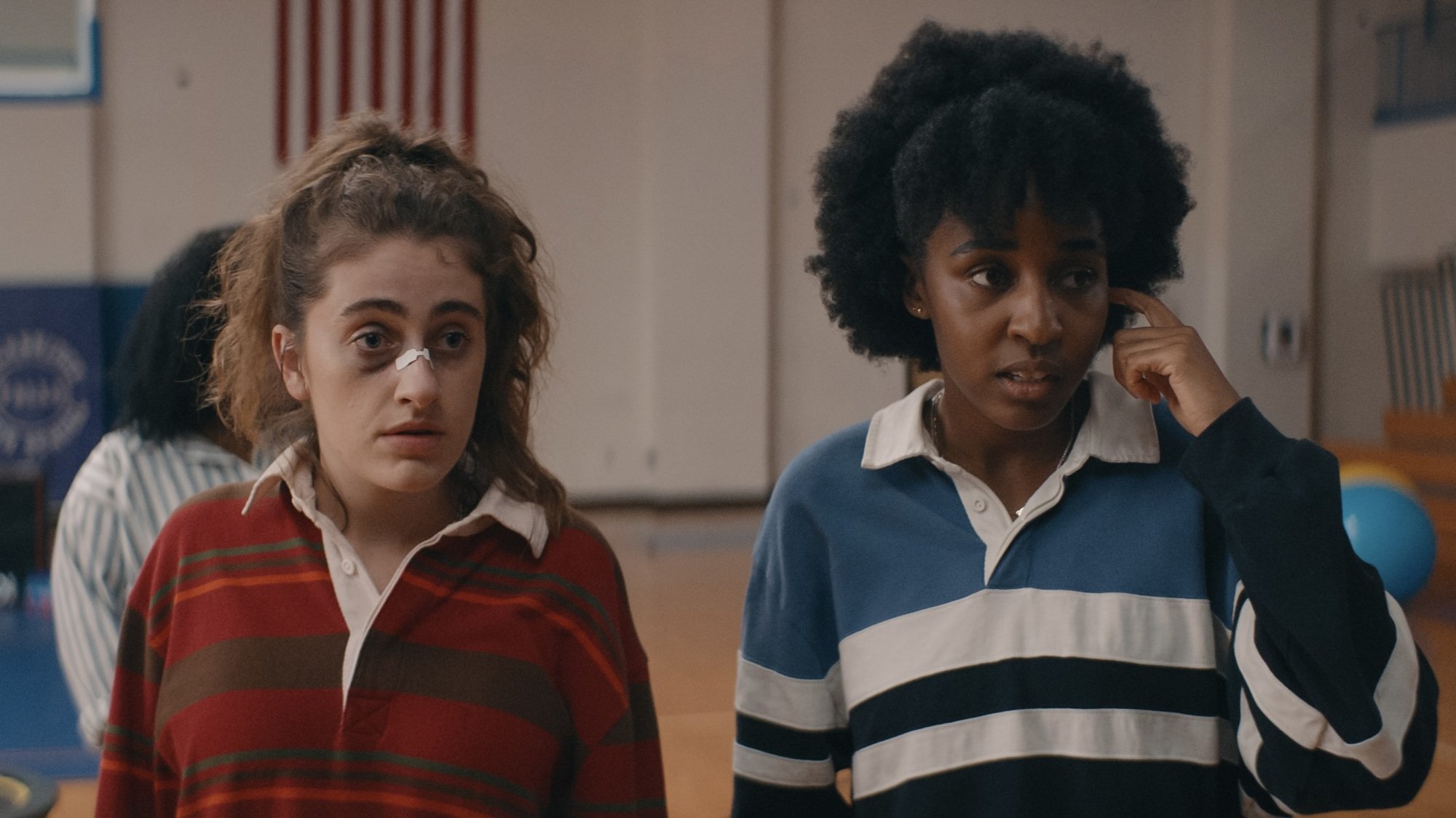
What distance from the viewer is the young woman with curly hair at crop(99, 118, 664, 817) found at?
1.33 metres

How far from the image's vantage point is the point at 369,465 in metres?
1.38

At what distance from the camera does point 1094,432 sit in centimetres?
148

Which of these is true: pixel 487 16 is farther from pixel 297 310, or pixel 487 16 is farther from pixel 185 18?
pixel 297 310

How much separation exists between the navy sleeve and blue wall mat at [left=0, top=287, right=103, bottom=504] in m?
7.96

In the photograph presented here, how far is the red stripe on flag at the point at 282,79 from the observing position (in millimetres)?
8398

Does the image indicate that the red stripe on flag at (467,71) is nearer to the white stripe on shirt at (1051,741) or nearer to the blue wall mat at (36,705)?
the blue wall mat at (36,705)

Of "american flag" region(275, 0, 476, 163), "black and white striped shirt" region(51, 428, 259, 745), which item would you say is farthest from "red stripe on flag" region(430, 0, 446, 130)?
"black and white striped shirt" region(51, 428, 259, 745)

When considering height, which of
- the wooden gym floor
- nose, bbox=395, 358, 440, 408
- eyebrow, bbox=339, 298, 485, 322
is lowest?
the wooden gym floor

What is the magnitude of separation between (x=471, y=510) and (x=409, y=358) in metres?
0.22

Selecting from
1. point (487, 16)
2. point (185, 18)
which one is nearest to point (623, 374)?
point (487, 16)

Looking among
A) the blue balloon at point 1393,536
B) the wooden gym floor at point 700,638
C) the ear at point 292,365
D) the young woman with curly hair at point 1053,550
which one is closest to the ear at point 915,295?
the young woman with curly hair at point 1053,550

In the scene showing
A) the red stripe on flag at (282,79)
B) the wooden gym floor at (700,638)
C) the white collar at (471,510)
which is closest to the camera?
the white collar at (471,510)

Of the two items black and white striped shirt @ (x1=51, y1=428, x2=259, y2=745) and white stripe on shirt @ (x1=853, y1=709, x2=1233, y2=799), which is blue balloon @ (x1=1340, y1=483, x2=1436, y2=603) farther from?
black and white striped shirt @ (x1=51, y1=428, x2=259, y2=745)

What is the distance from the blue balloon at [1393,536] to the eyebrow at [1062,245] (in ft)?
13.1
